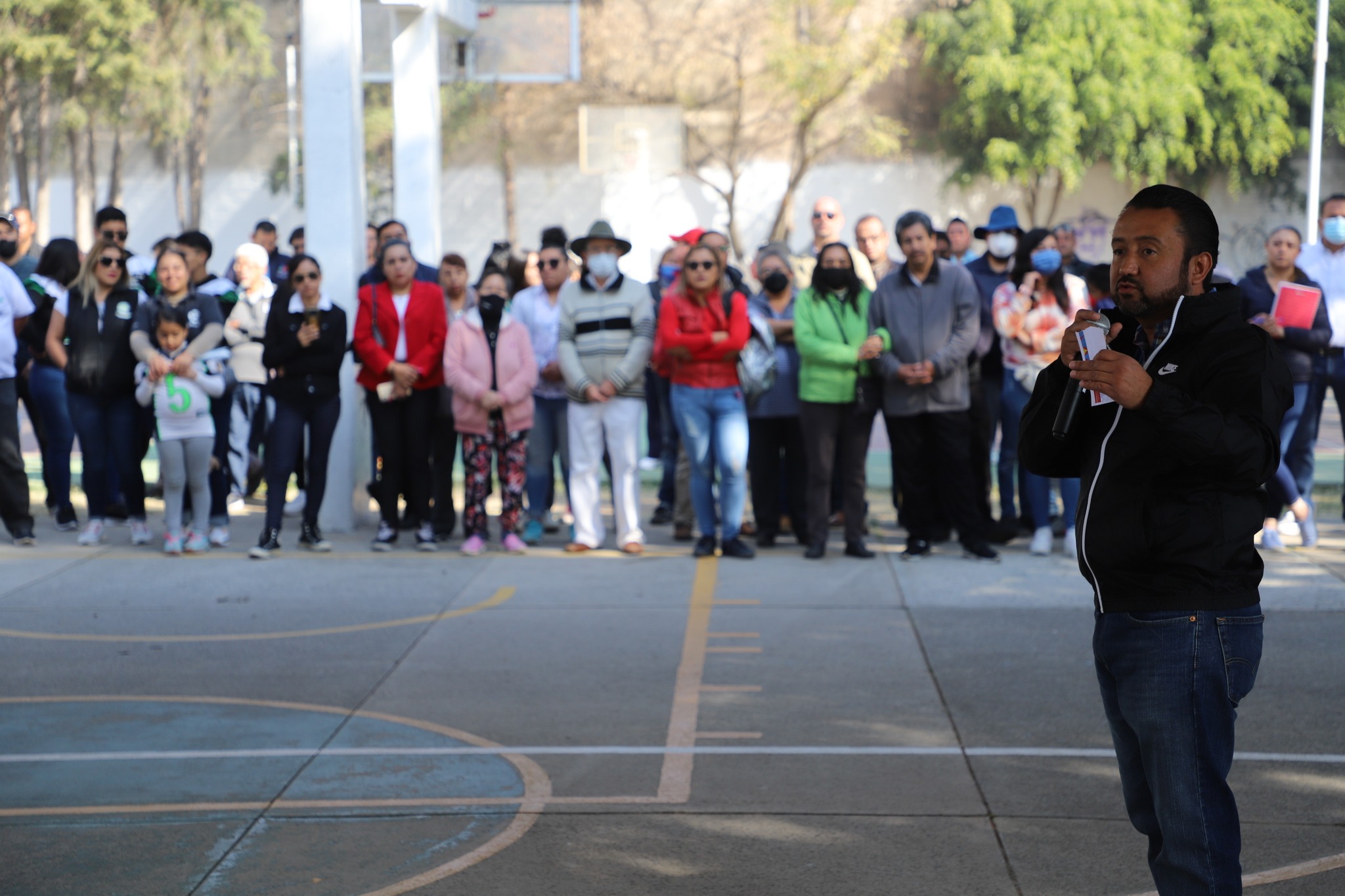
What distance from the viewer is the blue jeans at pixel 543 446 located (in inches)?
Answer: 400

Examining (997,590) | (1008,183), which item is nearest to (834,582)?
(997,590)

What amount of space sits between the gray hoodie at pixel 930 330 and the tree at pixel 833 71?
109 feet

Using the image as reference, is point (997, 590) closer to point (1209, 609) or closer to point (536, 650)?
point (536, 650)

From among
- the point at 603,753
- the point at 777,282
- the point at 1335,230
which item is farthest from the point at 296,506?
the point at 1335,230

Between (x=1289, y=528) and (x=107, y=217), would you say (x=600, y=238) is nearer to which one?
(x=107, y=217)

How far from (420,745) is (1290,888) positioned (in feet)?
9.95

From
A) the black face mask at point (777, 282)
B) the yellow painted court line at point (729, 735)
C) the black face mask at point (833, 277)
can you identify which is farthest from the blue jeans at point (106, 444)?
the yellow painted court line at point (729, 735)

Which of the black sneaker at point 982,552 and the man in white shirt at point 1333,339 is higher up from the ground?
the man in white shirt at point 1333,339

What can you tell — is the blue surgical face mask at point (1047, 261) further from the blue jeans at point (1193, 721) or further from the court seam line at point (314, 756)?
the blue jeans at point (1193, 721)

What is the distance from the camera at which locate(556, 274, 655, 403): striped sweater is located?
9.66m

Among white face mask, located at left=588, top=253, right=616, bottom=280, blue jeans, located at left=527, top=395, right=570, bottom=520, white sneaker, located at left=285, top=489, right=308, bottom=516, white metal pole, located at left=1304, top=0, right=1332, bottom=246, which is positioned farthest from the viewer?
white metal pole, located at left=1304, top=0, right=1332, bottom=246

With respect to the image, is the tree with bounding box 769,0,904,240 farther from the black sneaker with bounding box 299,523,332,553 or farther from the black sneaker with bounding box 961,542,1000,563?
the black sneaker with bounding box 299,523,332,553

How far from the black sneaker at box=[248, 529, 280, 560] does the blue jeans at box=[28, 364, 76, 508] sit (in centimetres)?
173

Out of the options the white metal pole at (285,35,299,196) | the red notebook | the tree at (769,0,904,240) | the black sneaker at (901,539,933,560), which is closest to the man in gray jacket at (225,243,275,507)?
the black sneaker at (901,539,933,560)
